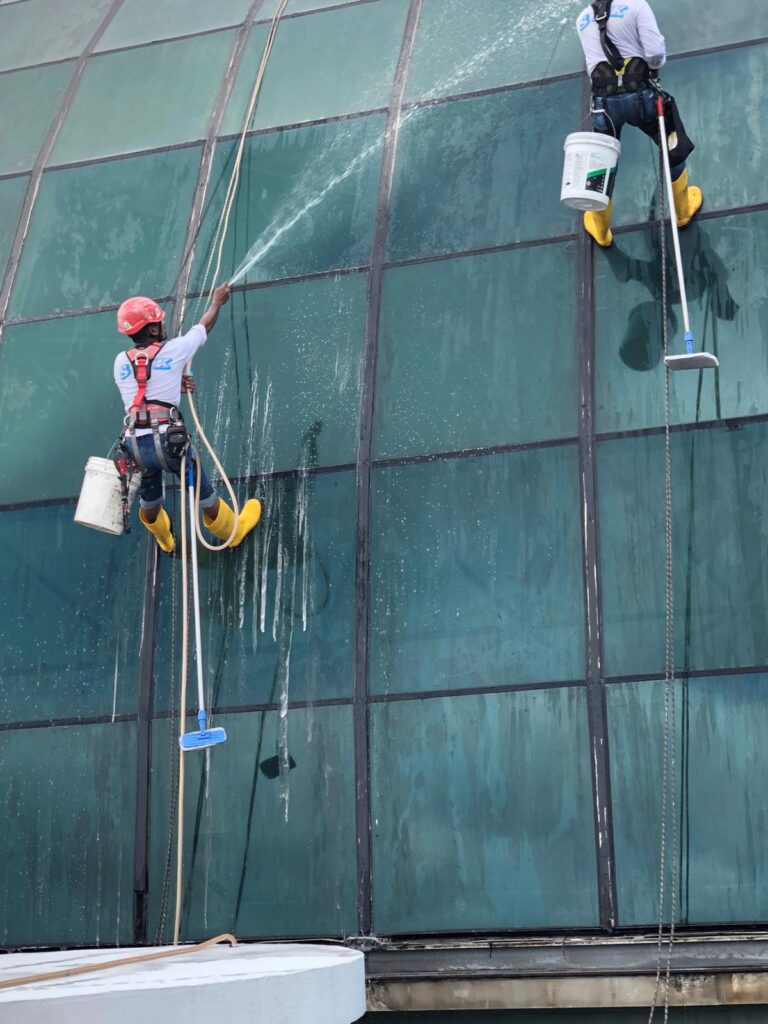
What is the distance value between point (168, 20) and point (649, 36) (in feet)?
26.2

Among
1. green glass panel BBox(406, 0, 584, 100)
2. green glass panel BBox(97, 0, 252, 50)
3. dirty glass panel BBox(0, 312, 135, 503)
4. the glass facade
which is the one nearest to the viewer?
the glass facade

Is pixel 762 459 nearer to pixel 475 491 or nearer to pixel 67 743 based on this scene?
pixel 475 491

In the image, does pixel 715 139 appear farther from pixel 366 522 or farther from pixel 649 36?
pixel 366 522

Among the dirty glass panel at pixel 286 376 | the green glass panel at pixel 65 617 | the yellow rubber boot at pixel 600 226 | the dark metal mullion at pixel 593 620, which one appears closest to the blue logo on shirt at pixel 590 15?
the yellow rubber boot at pixel 600 226

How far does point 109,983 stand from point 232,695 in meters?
5.78

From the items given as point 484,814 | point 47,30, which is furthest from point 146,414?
point 47,30

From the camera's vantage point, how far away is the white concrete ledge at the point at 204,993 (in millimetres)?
8977

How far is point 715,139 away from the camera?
16.1 metres

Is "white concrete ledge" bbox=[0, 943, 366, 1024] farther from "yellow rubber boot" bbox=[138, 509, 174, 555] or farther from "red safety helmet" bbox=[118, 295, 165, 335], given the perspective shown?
"red safety helmet" bbox=[118, 295, 165, 335]

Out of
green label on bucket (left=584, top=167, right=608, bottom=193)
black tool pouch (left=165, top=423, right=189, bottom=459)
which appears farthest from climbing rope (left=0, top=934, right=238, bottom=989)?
green label on bucket (left=584, top=167, right=608, bottom=193)

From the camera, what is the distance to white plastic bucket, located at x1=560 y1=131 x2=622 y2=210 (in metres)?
14.7

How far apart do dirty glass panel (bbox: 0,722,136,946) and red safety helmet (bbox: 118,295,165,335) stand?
157 inches

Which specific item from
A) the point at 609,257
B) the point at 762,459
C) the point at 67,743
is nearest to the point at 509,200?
the point at 609,257

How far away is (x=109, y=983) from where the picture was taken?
948 centimetres
